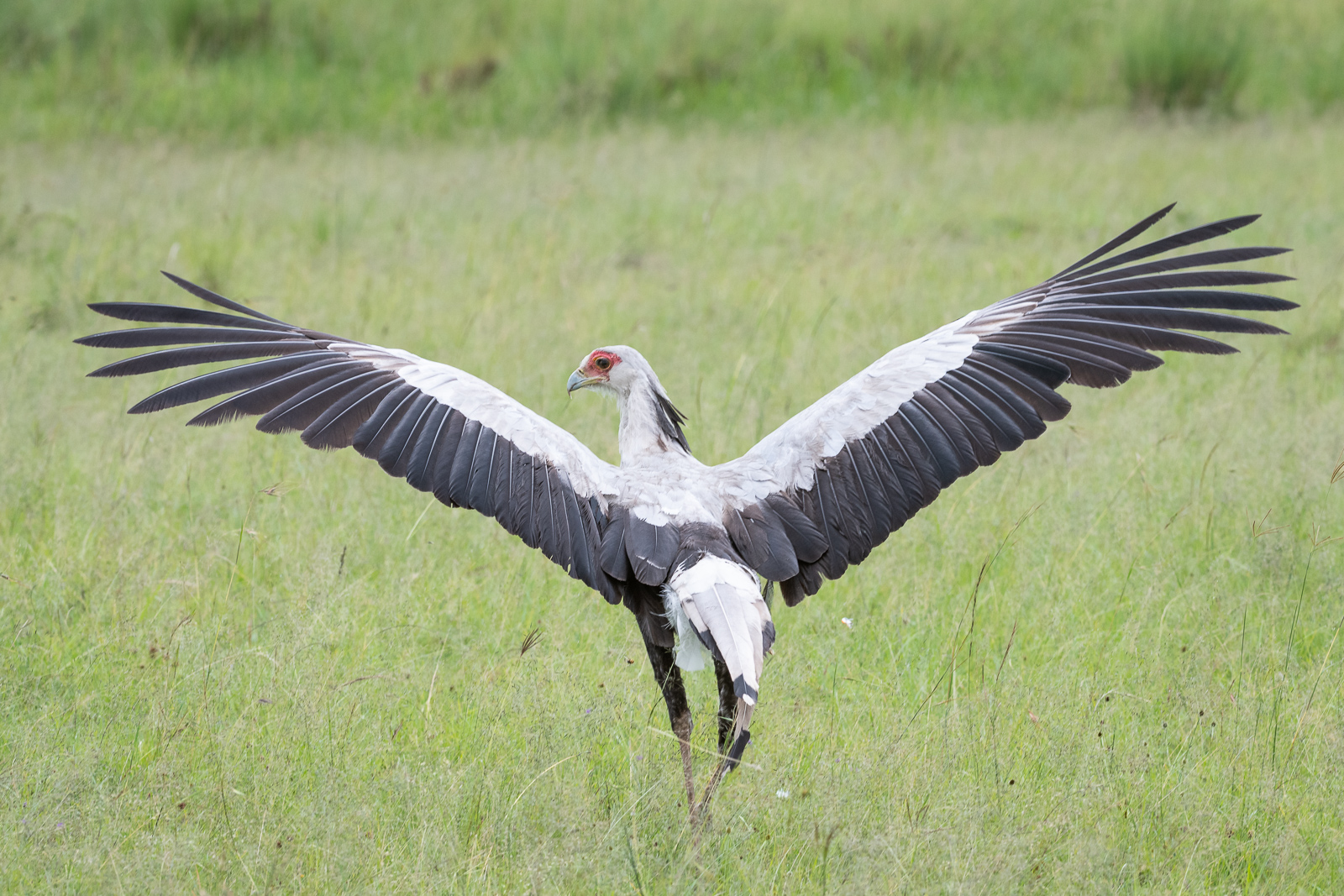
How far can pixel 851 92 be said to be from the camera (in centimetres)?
1212

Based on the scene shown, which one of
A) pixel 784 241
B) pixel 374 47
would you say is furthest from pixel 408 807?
pixel 374 47

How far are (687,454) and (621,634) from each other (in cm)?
74

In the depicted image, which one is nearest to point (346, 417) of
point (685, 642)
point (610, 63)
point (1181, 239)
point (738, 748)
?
point (685, 642)

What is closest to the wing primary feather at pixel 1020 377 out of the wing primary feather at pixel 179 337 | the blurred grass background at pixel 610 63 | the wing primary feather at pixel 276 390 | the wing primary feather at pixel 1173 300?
the wing primary feather at pixel 1173 300

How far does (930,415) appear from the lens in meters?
3.57

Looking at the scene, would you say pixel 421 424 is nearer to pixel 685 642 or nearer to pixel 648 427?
pixel 648 427

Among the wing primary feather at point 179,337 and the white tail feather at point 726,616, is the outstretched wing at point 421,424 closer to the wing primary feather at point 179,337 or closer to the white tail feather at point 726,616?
the wing primary feather at point 179,337

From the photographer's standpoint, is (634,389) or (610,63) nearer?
(634,389)

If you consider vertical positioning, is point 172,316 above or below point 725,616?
above

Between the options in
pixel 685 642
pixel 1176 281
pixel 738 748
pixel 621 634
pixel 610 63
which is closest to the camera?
pixel 738 748

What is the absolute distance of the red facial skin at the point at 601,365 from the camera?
393 centimetres

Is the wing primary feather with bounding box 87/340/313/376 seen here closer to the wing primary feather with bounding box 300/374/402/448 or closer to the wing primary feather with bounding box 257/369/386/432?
the wing primary feather with bounding box 257/369/386/432

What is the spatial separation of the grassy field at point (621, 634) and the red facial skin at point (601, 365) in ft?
2.79

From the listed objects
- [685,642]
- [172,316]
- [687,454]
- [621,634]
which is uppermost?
[172,316]
